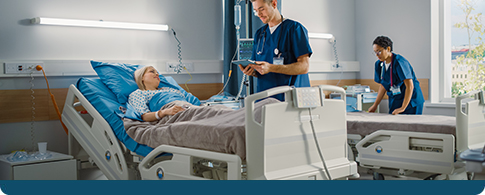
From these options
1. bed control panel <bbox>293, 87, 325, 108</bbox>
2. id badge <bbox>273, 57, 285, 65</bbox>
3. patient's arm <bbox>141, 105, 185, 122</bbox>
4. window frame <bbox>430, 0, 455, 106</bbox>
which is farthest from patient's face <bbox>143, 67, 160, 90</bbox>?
window frame <bbox>430, 0, 455, 106</bbox>

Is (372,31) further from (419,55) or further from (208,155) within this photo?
(208,155)

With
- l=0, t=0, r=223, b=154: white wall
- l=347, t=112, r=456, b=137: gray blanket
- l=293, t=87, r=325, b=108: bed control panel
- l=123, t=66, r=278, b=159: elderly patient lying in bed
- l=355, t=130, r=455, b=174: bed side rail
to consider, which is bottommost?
l=355, t=130, r=455, b=174: bed side rail

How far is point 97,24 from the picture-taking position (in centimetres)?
342

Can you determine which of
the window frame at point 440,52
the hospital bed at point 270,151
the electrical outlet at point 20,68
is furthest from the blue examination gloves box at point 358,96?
the electrical outlet at point 20,68

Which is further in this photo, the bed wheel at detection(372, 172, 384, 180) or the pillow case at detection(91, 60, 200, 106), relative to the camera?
the pillow case at detection(91, 60, 200, 106)

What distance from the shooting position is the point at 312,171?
75.7 inches

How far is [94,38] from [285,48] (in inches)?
69.1

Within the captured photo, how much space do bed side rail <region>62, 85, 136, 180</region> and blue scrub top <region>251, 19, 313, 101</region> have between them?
969mm

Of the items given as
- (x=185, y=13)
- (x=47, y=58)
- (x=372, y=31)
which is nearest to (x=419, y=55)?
(x=372, y=31)

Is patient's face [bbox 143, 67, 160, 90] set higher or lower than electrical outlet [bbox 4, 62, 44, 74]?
lower

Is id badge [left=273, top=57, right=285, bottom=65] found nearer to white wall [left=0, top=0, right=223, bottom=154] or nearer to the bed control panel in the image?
the bed control panel

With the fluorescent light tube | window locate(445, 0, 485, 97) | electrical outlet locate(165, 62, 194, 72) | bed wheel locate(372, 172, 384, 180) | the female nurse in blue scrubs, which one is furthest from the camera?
the fluorescent light tube

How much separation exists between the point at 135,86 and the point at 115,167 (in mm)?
719

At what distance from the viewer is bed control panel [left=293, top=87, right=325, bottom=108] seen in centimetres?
187
